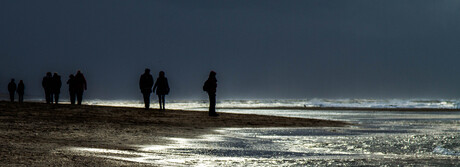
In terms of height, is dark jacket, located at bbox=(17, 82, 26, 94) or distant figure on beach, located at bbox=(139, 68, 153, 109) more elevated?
dark jacket, located at bbox=(17, 82, 26, 94)

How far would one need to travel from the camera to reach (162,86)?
25547 millimetres

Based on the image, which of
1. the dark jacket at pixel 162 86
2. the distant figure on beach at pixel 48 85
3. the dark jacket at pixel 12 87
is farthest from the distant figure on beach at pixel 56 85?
the dark jacket at pixel 12 87

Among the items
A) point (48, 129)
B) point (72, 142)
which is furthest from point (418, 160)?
point (48, 129)

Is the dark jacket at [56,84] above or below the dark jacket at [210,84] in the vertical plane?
above

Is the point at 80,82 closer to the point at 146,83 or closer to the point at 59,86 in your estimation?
the point at 59,86

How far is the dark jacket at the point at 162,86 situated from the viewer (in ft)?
83.4

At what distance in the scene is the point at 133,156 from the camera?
875cm

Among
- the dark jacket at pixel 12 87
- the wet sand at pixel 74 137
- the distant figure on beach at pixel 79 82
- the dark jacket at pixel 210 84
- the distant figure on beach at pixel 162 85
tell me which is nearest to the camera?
the wet sand at pixel 74 137

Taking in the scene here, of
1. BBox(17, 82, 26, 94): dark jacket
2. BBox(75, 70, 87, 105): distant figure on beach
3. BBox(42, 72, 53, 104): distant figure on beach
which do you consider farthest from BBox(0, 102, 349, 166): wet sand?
BBox(17, 82, 26, 94): dark jacket

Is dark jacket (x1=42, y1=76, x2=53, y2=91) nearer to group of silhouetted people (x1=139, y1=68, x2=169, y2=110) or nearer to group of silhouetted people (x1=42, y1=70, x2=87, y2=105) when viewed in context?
group of silhouetted people (x1=42, y1=70, x2=87, y2=105)

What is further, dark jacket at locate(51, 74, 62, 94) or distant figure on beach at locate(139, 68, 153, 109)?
dark jacket at locate(51, 74, 62, 94)

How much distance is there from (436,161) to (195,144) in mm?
4803

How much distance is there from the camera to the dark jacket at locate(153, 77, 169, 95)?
2542 cm

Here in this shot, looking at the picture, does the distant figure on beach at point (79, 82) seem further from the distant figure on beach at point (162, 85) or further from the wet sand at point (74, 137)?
the wet sand at point (74, 137)
